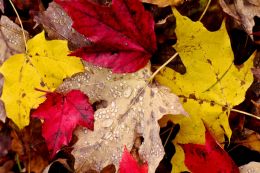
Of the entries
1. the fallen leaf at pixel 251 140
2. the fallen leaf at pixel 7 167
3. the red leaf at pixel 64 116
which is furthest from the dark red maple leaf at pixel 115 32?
the fallen leaf at pixel 7 167

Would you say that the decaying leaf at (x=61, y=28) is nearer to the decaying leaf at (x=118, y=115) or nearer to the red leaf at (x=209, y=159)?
the decaying leaf at (x=118, y=115)

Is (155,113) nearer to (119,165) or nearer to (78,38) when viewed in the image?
(119,165)

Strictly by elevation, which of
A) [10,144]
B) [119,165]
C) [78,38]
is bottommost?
[10,144]

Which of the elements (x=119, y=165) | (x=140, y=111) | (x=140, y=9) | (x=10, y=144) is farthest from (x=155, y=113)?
(x=10, y=144)

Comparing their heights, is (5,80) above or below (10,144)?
above

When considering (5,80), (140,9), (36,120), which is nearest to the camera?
(140,9)

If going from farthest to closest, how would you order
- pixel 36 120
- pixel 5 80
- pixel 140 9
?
pixel 36 120, pixel 5 80, pixel 140 9
